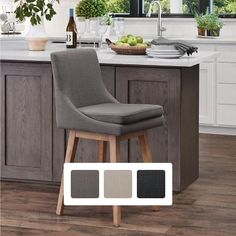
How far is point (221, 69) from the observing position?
6.04 metres

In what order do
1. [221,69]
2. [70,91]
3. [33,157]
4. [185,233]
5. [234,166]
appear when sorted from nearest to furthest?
1. [185,233]
2. [70,91]
3. [33,157]
4. [234,166]
5. [221,69]

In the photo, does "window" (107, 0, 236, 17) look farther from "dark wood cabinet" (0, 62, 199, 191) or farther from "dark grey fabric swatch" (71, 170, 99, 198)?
"dark grey fabric swatch" (71, 170, 99, 198)

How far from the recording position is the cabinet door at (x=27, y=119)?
4.08 metres

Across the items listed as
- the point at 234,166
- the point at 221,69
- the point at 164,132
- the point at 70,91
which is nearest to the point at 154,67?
the point at 164,132

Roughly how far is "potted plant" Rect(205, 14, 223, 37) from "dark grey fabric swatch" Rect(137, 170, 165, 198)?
5267 mm

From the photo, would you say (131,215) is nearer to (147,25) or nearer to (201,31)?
(201,31)

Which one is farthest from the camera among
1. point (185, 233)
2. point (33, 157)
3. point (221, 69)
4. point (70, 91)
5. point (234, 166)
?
point (221, 69)

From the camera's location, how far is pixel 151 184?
1140 mm

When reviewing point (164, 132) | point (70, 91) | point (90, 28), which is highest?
point (90, 28)

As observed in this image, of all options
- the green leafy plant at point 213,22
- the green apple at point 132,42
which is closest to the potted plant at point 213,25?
the green leafy plant at point 213,22

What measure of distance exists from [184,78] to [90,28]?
54.2 inches

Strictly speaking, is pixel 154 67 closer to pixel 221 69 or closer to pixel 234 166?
pixel 234 166

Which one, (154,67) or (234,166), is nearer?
(154,67)

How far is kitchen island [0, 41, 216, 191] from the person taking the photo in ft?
12.6
